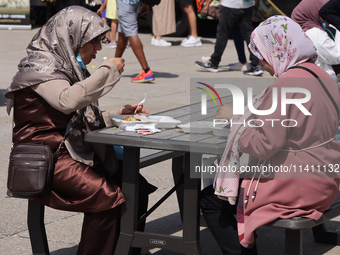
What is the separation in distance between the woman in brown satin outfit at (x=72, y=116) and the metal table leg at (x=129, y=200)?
0.04 metres

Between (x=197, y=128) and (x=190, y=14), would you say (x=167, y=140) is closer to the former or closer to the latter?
(x=197, y=128)

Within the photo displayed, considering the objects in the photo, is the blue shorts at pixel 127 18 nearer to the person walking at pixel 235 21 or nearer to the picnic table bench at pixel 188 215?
the person walking at pixel 235 21

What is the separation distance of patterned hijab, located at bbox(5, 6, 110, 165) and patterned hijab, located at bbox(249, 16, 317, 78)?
2.78ft

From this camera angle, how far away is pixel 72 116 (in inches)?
112

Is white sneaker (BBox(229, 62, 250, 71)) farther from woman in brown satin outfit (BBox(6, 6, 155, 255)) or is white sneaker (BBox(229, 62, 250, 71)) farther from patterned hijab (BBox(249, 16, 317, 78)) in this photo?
patterned hijab (BBox(249, 16, 317, 78))

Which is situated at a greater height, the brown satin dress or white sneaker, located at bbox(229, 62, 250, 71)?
the brown satin dress

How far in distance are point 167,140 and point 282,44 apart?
2.21ft

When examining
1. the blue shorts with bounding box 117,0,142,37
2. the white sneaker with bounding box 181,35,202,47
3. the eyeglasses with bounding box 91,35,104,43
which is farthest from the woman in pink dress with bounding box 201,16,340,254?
the white sneaker with bounding box 181,35,202,47

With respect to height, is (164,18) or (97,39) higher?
(97,39)

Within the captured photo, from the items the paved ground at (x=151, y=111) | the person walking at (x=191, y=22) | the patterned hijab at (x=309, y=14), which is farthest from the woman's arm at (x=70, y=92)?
the person walking at (x=191, y=22)

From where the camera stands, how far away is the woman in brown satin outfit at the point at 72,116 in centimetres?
271

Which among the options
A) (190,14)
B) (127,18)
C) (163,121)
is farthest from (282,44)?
(190,14)

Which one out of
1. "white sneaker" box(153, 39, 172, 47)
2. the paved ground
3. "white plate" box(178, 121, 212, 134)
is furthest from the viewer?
"white sneaker" box(153, 39, 172, 47)

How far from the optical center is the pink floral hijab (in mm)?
2559
